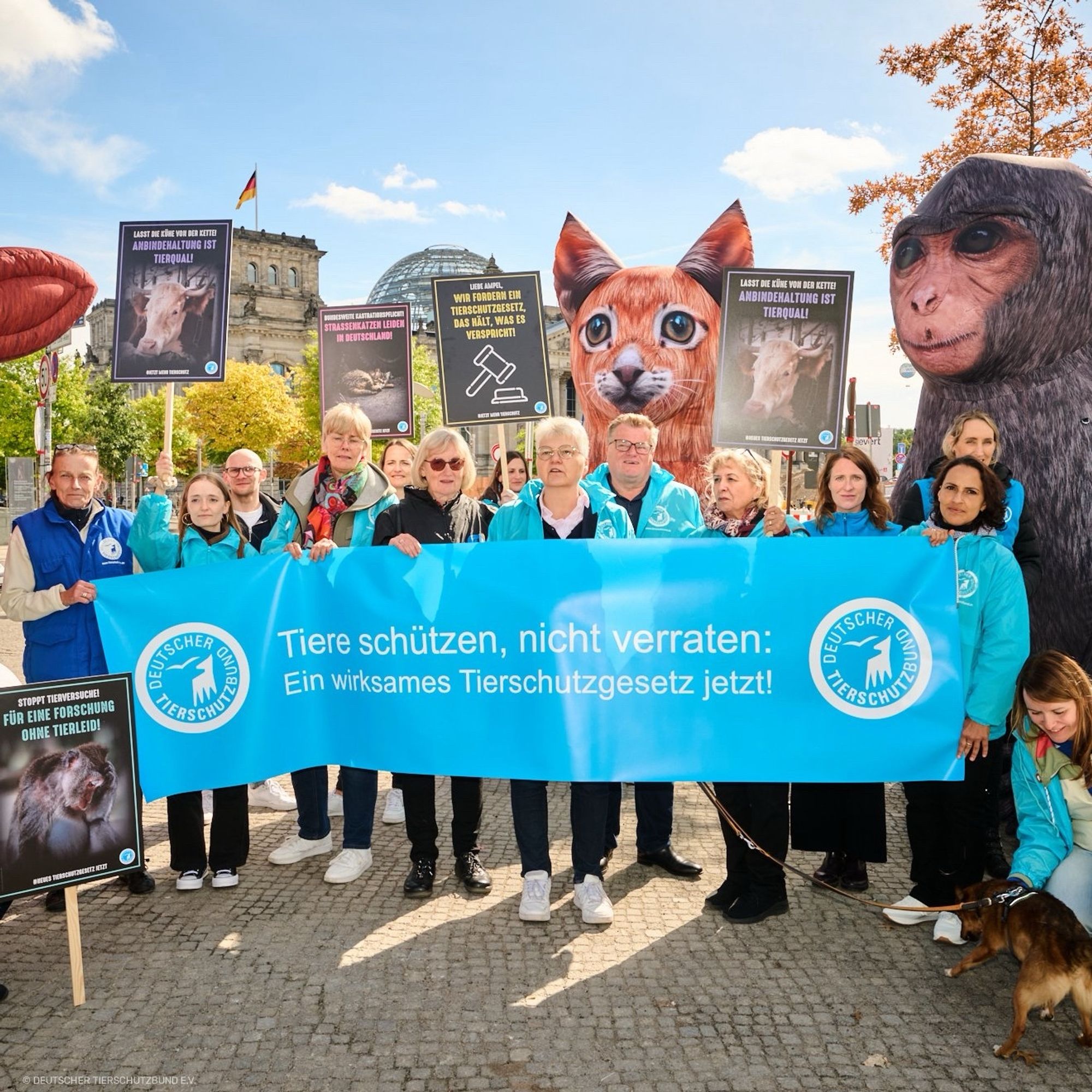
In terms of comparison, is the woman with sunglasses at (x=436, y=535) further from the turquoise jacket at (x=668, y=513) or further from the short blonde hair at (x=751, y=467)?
the short blonde hair at (x=751, y=467)

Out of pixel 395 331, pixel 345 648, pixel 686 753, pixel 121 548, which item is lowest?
pixel 686 753

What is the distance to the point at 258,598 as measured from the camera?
408cm

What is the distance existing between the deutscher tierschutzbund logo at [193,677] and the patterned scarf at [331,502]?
0.81 m

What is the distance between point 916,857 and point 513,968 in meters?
1.80

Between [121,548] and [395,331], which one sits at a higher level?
[395,331]

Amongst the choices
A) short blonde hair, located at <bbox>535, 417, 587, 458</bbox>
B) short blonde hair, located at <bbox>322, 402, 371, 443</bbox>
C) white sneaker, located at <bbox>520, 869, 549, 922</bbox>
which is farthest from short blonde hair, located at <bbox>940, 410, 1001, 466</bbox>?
short blonde hair, located at <bbox>322, 402, 371, 443</bbox>

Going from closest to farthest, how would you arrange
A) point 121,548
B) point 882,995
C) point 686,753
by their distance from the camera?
point 882,995, point 686,753, point 121,548

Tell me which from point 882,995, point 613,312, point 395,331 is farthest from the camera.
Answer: point 613,312

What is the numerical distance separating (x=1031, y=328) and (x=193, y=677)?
473cm

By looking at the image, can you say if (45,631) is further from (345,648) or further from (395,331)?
(395,331)

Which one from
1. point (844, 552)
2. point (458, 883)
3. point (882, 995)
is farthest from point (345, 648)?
point (882, 995)

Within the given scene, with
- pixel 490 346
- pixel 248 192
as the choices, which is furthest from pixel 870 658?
pixel 248 192

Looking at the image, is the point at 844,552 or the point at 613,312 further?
the point at 613,312

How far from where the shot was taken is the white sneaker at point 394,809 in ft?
17.1
